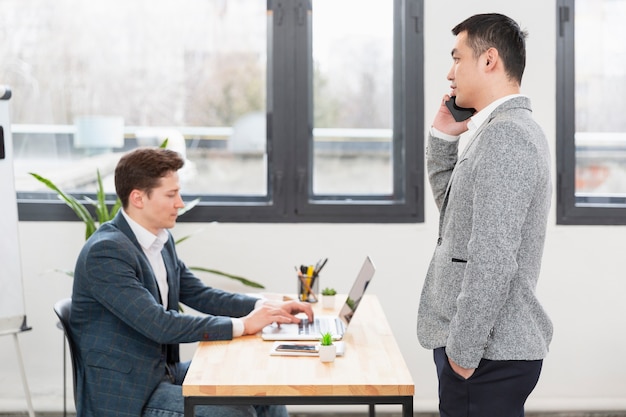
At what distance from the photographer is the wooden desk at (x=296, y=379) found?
188cm

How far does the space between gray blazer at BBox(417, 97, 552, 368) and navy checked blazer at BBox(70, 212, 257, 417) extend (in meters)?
0.80

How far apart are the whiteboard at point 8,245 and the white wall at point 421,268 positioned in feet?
1.88

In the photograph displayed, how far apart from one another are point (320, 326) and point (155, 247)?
0.58 metres

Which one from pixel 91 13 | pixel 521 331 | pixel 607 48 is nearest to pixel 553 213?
pixel 607 48

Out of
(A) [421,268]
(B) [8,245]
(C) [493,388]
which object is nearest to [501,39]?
(C) [493,388]

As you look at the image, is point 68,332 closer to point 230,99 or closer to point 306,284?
point 306,284

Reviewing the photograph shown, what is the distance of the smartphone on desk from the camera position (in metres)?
2.15

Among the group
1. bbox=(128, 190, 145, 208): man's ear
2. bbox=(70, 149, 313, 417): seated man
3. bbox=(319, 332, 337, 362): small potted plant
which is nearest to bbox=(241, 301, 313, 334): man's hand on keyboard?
bbox=(70, 149, 313, 417): seated man

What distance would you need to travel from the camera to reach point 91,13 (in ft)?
12.3

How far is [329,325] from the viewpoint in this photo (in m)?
2.49

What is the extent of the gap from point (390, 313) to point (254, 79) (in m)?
1.28

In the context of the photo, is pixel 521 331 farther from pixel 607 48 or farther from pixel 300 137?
pixel 607 48

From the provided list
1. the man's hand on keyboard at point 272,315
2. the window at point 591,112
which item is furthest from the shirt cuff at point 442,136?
the window at point 591,112

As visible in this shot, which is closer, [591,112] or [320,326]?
[320,326]
